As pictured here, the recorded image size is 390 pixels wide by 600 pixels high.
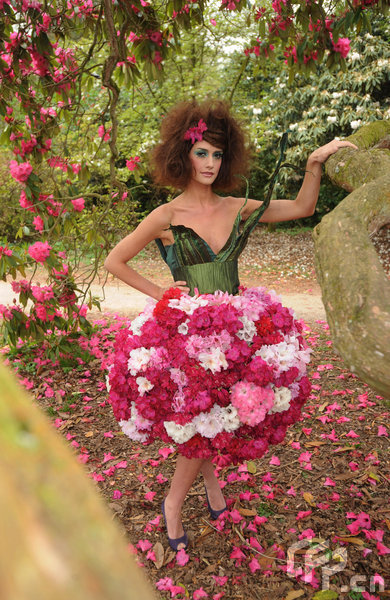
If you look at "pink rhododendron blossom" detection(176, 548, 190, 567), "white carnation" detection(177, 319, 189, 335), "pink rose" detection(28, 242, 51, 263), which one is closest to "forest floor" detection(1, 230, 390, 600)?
"pink rhododendron blossom" detection(176, 548, 190, 567)

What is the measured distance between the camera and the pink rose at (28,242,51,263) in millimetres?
3622

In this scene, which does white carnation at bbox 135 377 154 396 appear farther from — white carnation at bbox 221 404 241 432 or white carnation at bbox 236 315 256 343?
white carnation at bbox 236 315 256 343

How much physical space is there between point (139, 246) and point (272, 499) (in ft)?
5.67

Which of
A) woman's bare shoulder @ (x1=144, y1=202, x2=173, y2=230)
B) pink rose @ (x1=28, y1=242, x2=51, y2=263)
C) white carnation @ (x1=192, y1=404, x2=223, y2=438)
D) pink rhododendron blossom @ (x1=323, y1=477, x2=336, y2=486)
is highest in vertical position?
woman's bare shoulder @ (x1=144, y1=202, x2=173, y2=230)

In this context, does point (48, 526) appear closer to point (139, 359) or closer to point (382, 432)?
point (139, 359)

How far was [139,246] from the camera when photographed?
2.60m

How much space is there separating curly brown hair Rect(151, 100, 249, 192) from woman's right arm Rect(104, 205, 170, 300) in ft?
0.76

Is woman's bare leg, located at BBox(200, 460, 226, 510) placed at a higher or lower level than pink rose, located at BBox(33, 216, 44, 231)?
lower

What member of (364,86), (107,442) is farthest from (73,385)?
(364,86)

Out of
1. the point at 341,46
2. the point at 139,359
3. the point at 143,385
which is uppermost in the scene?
the point at 341,46

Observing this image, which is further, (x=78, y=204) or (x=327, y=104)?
(x=327, y=104)

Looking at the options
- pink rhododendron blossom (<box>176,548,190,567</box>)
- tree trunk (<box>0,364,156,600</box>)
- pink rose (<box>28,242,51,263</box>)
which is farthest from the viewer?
pink rose (<box>28,242,51,263</box>)

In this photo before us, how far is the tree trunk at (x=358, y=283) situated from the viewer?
92 cm

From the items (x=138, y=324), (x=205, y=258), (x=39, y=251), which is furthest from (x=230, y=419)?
(x=39, y=251)
